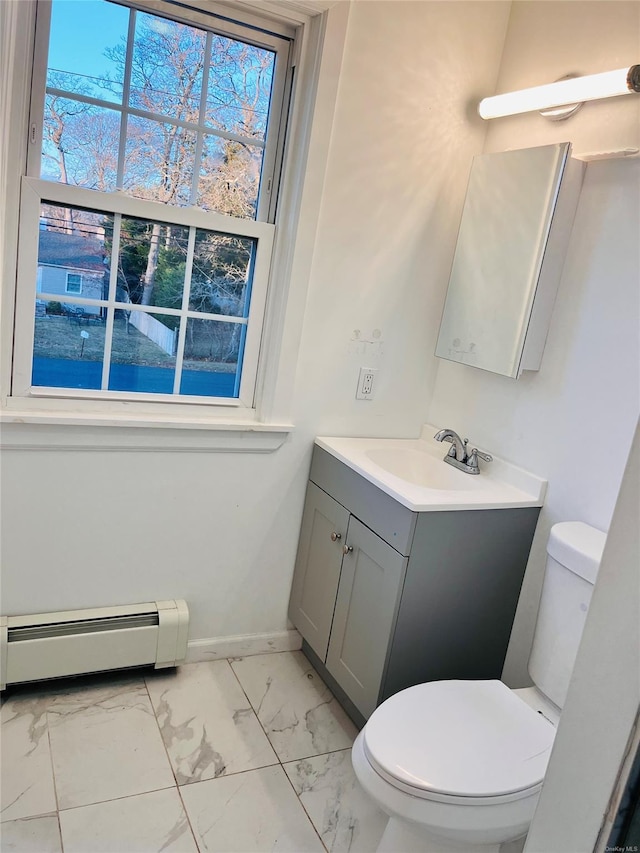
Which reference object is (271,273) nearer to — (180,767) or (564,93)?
(564,93)

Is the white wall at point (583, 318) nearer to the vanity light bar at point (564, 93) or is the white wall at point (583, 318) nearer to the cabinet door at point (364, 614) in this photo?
the vanity light bar at point (564, 93)

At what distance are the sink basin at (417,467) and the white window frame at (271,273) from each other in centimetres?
35

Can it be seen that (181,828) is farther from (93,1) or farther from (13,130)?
(93,1)

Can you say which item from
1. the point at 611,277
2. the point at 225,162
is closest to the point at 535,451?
the point at 611,277

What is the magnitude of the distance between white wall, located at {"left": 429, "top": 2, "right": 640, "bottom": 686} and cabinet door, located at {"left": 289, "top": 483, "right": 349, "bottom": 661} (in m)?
0.59

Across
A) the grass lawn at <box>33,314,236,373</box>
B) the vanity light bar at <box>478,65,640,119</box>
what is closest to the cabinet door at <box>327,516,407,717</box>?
the grass lawn at <box>33,314,236,373</box>

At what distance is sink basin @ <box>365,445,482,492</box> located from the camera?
2164 millimetres

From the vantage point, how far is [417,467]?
227 centimetres

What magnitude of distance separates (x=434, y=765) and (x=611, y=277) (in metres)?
1.32

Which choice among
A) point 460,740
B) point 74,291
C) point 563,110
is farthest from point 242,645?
point 563,110

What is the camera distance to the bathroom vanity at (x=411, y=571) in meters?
1.80

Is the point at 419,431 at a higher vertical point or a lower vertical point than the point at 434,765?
higher

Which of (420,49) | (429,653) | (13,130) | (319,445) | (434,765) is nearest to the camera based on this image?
(434,765)

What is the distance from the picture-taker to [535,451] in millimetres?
1969
